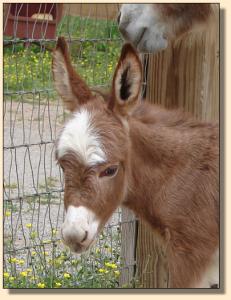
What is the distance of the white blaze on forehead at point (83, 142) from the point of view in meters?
2.98

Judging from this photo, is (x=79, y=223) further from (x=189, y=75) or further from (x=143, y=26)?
(x=189, y=75)

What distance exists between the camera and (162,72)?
419 cm

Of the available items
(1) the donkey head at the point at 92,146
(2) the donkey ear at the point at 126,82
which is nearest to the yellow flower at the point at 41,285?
(1) the donkey head at the point at 92,146

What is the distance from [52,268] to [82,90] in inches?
61.3

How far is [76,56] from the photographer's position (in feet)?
14.4

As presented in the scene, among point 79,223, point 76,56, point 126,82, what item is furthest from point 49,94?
point 79,223

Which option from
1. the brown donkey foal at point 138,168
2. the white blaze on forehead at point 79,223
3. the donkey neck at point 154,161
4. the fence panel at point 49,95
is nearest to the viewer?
the white blaze on forehead at point 79,223

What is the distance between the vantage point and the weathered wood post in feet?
13.2

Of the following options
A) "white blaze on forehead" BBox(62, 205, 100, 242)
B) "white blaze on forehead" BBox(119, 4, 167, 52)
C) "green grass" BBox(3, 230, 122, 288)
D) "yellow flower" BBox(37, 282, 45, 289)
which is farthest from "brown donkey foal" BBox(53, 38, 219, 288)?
"green grass" BBox(3, 230, 122, 288)

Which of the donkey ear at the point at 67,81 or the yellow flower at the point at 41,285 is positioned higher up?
the donkey ear at the point at 67,81

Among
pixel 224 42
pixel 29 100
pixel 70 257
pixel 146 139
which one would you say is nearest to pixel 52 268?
pixel 70 257

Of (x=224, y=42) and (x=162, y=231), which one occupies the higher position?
(x=224, y=42)

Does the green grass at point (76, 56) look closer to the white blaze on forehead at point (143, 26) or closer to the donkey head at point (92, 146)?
the white blaze on forehead at point (143, 26)

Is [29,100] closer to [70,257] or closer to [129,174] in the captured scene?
[70,257]
